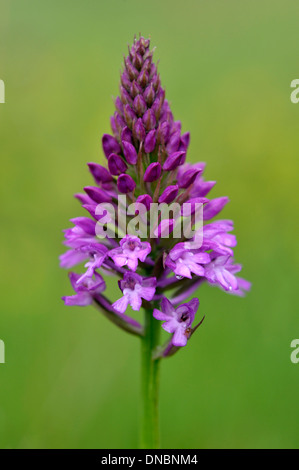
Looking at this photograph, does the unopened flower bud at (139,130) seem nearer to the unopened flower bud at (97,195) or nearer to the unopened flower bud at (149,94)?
the unopened flower bud at (149,94)

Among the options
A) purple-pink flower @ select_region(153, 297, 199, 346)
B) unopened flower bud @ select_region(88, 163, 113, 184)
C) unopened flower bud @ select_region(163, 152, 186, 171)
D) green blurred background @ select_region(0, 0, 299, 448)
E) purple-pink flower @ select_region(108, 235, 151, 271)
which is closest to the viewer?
purple-pink flower @ select_region(108, 235, 151, 271)

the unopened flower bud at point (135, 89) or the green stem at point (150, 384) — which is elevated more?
the unopened flower bud at point (135, 89)

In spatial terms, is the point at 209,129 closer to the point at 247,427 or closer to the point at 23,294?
the point at 23,294

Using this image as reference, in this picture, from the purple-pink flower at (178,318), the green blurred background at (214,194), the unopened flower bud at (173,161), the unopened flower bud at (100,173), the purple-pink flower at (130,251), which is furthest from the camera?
the green blurred background at (214,194)

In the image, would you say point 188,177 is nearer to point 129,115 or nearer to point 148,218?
point 148,218

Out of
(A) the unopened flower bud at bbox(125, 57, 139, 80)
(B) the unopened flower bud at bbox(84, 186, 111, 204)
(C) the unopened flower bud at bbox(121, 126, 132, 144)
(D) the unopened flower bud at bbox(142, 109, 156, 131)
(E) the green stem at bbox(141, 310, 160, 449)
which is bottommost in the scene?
(E) the green stem at bbox(141, 310, 160, 449)

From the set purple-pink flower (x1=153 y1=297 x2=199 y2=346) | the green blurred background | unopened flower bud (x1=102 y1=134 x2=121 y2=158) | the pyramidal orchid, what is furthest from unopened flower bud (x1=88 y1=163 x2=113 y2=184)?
the green blurred background

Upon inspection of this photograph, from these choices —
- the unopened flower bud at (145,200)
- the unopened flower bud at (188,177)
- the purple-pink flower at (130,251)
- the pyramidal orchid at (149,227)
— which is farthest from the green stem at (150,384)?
the unopened flower bud at (188,177)

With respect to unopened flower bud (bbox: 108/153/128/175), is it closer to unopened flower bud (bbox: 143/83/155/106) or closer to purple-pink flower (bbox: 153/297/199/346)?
unopened flower bud (bbox: 143/83/155/106)
